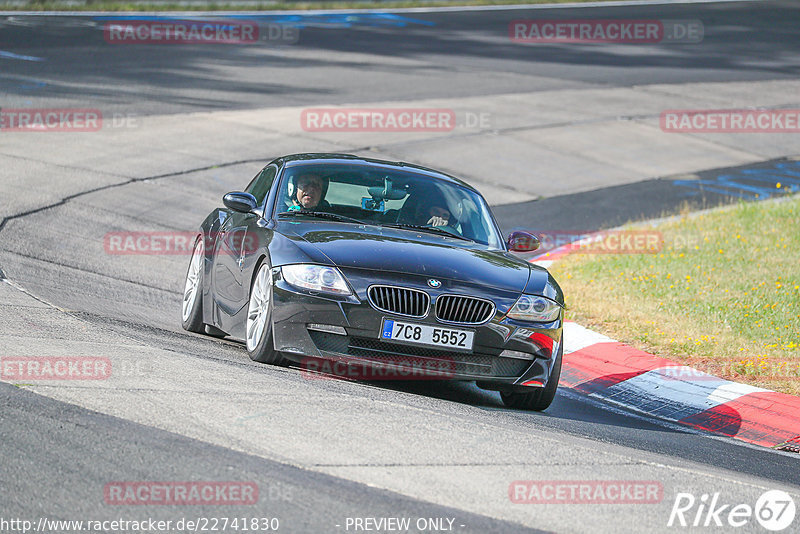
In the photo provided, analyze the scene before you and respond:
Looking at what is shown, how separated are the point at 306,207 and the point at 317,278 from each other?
136cm

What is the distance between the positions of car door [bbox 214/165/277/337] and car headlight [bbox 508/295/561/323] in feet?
6.19

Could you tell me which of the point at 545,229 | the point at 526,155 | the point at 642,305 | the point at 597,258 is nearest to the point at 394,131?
the point at 526,155

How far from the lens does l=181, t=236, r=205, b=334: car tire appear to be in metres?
Result: 9.06

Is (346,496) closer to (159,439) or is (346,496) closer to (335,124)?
(159,439)

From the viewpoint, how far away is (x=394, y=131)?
69.5ft

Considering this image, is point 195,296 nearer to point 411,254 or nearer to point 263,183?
point 263,183
